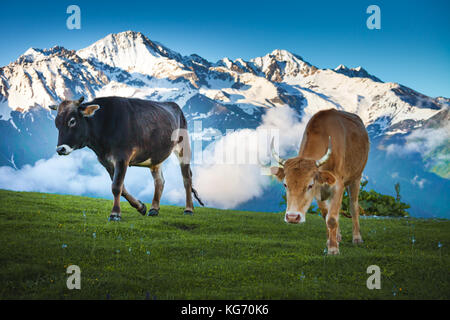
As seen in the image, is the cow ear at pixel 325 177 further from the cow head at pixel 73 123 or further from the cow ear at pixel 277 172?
the cow head at pixel 73 123

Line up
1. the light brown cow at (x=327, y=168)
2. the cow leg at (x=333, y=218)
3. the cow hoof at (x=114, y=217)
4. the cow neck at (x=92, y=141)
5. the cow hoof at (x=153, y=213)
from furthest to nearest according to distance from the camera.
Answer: the cow hoof at (x=153, y=213) < the cow neck at (x=92, y=141) < the cow hoof at (x=114, y=217) < the cow leg at (x=333, y=218) < the light brown cow at (x=327, y=168)

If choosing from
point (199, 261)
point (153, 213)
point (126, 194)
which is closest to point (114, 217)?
point (126, 194)

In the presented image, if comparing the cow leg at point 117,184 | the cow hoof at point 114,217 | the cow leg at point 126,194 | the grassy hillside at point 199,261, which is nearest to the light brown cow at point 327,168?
the grassy hillside at point 199,261

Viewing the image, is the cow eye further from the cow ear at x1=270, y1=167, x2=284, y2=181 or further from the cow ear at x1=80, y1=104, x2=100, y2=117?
the cow ear at x1=270, y1=167, x2=284, y2=181

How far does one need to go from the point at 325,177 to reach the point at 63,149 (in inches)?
299

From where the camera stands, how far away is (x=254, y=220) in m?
14.7

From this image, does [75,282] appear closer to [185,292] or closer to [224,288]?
[185,292]

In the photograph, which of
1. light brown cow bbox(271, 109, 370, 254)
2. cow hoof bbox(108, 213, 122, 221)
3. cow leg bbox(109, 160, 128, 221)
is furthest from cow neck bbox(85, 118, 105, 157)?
light brown cow bbox(271, 109, 370, 254)

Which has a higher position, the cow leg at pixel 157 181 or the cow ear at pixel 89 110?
the cow ear at pixel 89 110

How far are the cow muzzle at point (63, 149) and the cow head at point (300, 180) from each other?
21.7ft

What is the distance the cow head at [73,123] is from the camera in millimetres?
12203

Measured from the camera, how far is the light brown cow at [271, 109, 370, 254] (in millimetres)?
7907

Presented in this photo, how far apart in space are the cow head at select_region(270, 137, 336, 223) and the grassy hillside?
1.02 m
